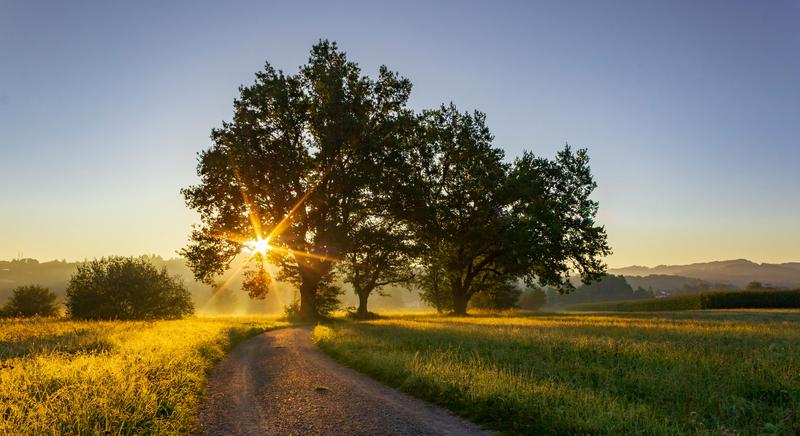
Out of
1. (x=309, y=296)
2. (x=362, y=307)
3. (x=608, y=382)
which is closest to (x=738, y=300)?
(x=362, y=307)

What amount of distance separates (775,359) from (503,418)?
830 centimetres

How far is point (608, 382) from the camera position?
9.84 m

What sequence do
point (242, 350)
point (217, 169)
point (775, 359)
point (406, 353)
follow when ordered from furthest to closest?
point (217, 169), point (242, 350), point (406, 353), point (775, 359)

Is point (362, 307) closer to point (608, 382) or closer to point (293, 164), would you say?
point (293, 164)

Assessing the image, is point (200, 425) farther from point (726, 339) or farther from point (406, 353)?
point (726, 339)

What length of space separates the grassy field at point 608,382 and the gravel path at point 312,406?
2.33ft

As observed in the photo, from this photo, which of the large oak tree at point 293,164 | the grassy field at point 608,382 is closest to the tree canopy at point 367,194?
the large oak tree at point 293,164

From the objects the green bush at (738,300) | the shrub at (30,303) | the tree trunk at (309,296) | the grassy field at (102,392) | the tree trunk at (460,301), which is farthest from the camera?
the green bush at (738,300)

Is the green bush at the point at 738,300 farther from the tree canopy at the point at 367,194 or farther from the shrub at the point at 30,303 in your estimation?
the shrub at the point at 30,303

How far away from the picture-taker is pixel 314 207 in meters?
35.9

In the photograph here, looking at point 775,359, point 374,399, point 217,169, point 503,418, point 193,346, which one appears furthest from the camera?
point 217,169

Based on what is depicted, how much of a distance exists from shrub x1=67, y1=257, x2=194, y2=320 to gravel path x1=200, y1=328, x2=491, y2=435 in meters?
30.2

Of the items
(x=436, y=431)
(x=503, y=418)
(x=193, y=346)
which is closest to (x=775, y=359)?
(x=503, y=418)

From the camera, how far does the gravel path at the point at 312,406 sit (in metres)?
7.78
